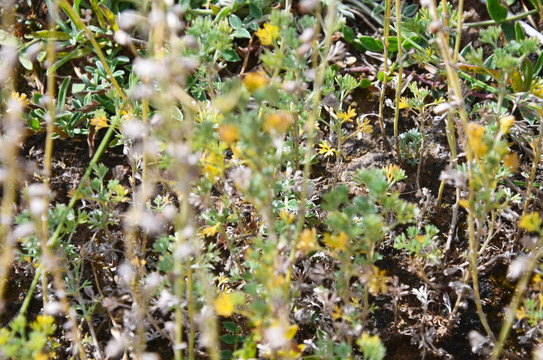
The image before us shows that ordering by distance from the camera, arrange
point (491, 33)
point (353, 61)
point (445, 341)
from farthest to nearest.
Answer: point (353, 61) → point (445, 341) → point (491, 33)

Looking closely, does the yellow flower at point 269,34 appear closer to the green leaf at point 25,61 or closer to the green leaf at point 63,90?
the green leaf at point 63,90

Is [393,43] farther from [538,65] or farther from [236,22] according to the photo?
[236,22]

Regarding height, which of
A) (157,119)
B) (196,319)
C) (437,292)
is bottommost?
(437,292)

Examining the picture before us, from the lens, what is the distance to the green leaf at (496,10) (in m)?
2.76

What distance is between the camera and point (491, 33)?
1866mm

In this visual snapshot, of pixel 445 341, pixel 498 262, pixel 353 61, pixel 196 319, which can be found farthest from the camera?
pixel 353 61

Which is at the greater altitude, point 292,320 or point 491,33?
point 491,33

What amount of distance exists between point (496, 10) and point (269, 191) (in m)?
1.80

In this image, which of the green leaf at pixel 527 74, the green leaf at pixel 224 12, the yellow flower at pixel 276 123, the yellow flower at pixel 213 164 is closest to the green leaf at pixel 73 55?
the green leaf at pixel 224 12

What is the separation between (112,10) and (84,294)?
4.84ft

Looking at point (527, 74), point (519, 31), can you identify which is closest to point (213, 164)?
point (527, 74)

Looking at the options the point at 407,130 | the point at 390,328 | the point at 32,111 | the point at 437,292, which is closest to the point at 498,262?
the point at 437,292

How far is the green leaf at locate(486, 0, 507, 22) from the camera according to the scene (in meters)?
2.76

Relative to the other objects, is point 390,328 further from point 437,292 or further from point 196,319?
point 196,319
